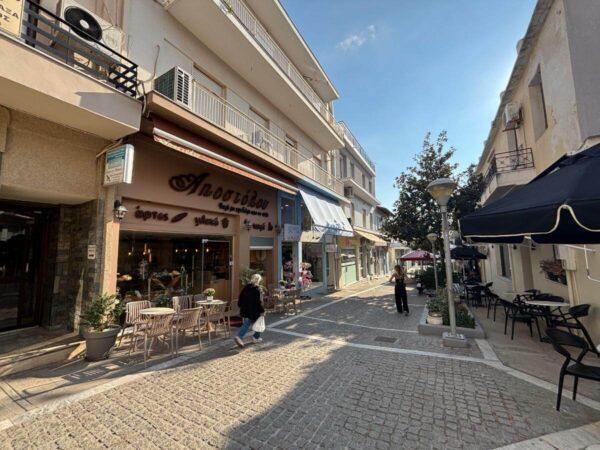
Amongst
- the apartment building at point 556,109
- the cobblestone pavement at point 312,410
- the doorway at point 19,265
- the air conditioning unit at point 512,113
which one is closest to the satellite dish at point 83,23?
the doorway at point 19,265

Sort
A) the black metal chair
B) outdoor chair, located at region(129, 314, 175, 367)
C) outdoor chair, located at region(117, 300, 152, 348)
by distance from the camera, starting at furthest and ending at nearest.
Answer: outdoor chair, located at region(117, 300, 152, 348), outdoor chair, located at region(129, 314, 175, 367), the black metal chair

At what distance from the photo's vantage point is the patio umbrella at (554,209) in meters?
2.69

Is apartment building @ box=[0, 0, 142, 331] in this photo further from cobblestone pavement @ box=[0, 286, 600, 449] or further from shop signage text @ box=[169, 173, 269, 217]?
cobblestone pavement @ box=[0, 286, 600, 449]

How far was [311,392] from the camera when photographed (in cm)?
421

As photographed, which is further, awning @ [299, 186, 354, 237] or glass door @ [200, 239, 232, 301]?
awning @ [299, 186, 354, 237]

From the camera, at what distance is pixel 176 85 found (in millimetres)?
6855

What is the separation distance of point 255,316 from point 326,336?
2082 millimetres

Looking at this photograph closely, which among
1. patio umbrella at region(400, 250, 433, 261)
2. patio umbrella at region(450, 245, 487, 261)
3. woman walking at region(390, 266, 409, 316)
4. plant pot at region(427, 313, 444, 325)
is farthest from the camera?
patio umbrella at region(400, 250, 433, 261)

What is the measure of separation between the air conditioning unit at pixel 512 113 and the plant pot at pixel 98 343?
46.5 ft

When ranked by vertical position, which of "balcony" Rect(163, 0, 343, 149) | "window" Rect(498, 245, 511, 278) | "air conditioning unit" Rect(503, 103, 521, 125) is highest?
"balcony" Rect(163, 0, 343, 149)

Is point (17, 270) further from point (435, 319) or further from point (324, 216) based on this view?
point (324, 216)

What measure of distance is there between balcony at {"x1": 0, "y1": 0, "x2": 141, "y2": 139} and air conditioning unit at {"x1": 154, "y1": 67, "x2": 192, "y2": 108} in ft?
2.93

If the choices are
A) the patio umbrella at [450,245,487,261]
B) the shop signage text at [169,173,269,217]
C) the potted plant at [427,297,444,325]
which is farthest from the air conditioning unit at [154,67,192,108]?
the patio umbrella at [450,245,487,261]

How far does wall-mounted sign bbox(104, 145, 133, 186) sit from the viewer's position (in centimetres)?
580
